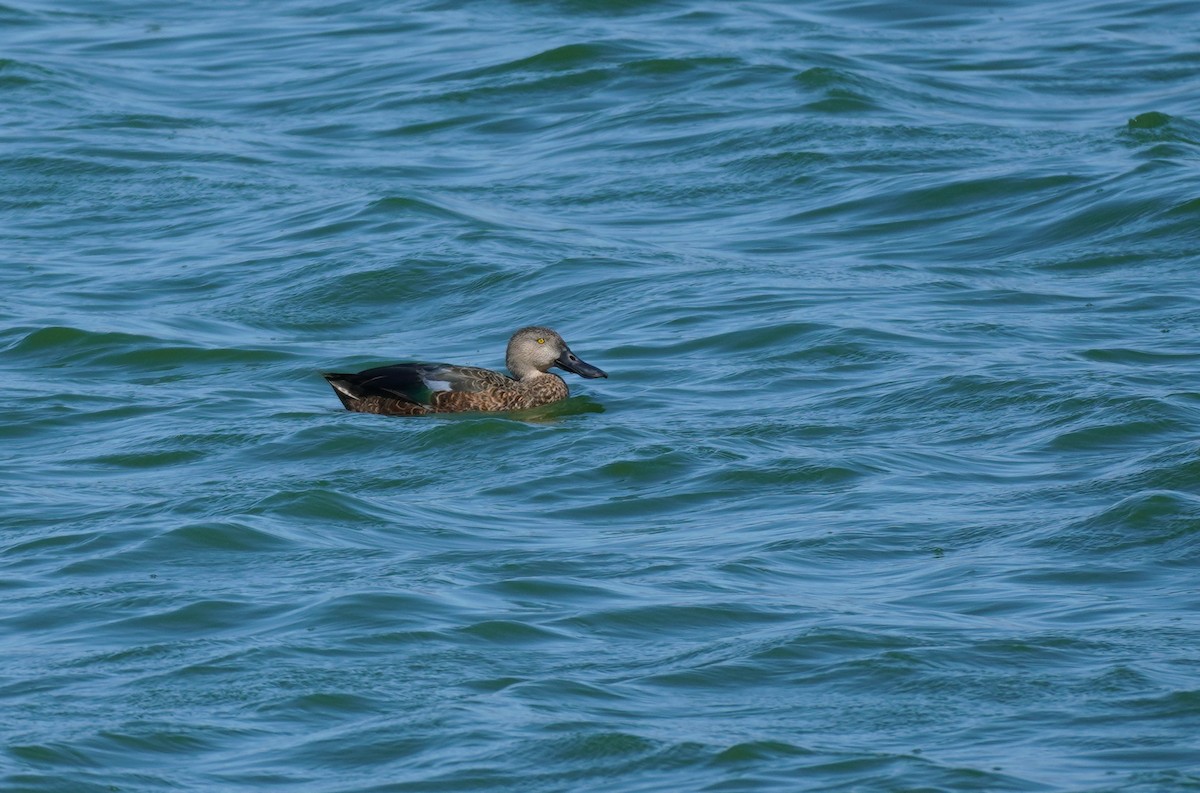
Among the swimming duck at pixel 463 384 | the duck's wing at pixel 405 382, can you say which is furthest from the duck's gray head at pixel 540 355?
the duck's wing at pixel 405 382

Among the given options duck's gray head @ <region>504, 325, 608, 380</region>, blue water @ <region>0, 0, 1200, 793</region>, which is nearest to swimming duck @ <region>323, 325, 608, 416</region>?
duck's gray head @ <region>504, 325, 608, 380</region>

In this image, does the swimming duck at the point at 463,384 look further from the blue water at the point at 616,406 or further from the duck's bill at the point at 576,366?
the blue water at the point at 616,406

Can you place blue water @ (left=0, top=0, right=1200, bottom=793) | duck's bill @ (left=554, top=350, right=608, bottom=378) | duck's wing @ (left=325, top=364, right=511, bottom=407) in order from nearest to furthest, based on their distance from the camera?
blue water @ (left=0, top=0, right=1200, bottom=793) < duck's wing @ (left=325, top=364, right=511, bottom=407) < duck's bill @ (left=554, top=350, right=608, bottom=378)

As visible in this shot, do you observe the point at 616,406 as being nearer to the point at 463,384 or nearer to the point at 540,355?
the point at 540,355

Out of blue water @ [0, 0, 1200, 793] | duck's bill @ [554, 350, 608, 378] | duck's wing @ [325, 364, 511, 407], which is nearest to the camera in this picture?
blue water @ [0, 0, 1200, 793]

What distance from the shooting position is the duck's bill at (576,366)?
503 inches

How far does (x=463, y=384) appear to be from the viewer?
12.3m

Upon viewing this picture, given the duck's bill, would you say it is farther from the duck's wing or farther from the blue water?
the duck's wing

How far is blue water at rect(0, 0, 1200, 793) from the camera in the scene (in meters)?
7.65

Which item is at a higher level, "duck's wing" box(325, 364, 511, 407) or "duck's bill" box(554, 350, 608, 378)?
"duck's wing" box(325, 364, 511, 407)

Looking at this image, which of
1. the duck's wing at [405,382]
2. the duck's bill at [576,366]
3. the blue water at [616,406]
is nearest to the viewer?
the blue water at [616,406]

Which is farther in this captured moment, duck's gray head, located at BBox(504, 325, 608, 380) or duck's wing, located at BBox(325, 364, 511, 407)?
duck's gray head, located at BBox(504, 325, 608, 380)

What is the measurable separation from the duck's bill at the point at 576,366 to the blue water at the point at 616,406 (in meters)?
0.25

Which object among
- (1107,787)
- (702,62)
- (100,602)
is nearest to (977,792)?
(1107,787)
